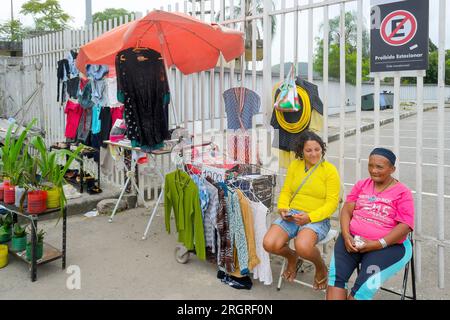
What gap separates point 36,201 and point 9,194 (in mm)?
441

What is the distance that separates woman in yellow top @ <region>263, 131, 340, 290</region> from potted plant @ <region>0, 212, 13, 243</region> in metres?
2.62

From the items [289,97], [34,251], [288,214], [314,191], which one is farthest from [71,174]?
[314,191]

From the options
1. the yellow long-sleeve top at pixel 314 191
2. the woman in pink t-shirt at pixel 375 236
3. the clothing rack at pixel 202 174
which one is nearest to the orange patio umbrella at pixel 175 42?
the clothing rack at pixel 202 174

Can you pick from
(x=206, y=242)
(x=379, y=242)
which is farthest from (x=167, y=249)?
(x=379, y=242)

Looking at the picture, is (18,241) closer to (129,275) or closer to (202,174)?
(129,275)

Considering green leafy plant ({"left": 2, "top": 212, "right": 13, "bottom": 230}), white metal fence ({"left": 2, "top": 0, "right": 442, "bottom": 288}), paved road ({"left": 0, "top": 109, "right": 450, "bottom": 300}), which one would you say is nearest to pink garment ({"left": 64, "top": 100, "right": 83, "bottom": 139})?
white metal fence ({"left": 2, "top": 0, "right": 442, "bottom": 288})

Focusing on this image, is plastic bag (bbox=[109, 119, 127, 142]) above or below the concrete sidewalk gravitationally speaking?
above

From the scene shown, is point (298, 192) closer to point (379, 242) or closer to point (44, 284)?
point (379, 242)

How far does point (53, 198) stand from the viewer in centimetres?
385

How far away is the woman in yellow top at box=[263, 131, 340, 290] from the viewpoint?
3406 millimetres

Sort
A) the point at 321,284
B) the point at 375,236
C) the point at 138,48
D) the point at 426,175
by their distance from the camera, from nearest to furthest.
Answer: the point at 375,236 < the point at 321,284 < the point at 138,48 < the point at 426,175

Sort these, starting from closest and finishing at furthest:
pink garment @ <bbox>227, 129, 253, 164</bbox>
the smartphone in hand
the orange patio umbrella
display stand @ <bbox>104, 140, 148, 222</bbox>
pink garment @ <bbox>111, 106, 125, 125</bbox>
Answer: the smartphone in hand < the orange patio umbrella < pink garment @ <bbox>227, 129, 253, 164</bbox> < display stand @ <bbox>104, 140, 148, 222</bbox> < pink garment @ <bbox>111, 106, 125, 125</bbox>

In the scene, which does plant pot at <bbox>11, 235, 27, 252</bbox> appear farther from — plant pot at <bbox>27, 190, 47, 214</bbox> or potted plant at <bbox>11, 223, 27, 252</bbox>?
plant pot at <bbox>27, 190, 47, 214</bbox>

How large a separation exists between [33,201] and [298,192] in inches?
93.0
